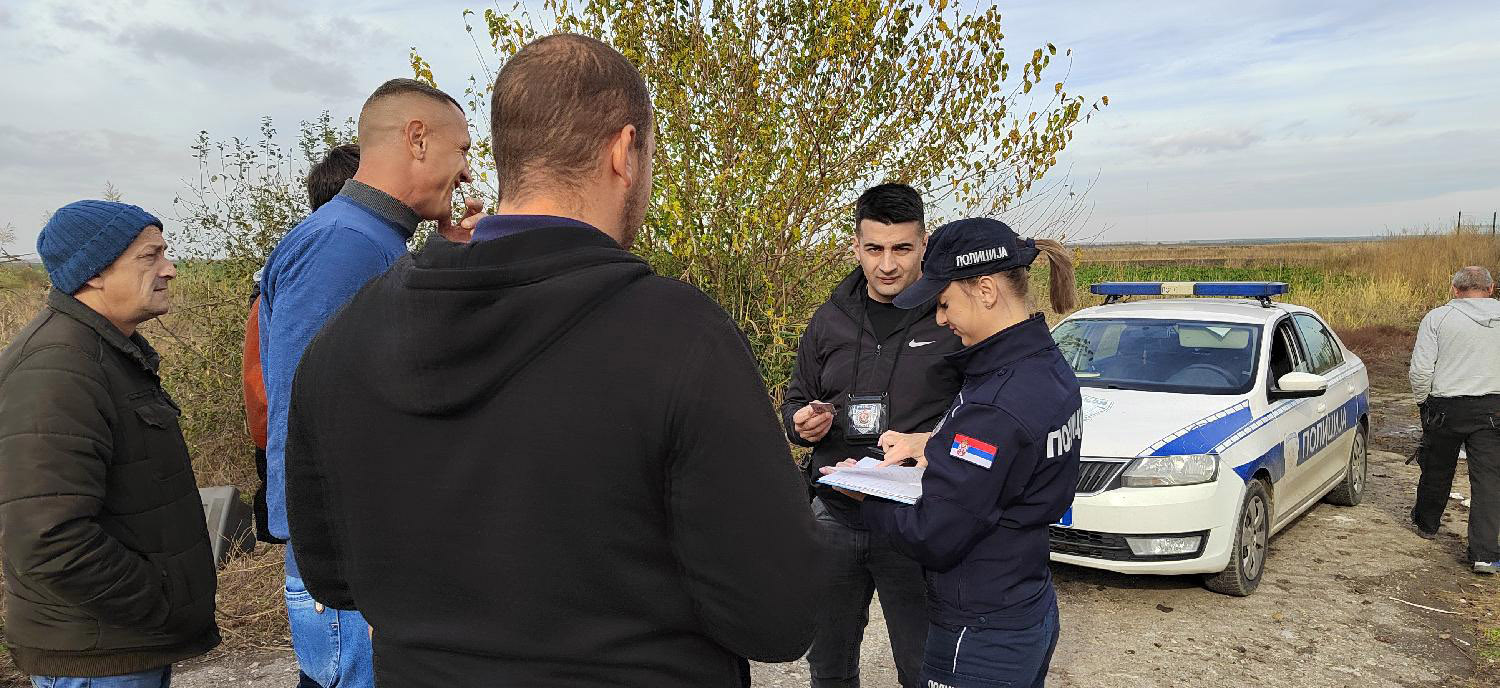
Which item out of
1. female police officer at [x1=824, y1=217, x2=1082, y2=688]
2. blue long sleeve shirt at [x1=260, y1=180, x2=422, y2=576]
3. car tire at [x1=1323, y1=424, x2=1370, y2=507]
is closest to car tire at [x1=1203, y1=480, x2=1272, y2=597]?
car tire at [x1=1323, y1=424, x2=1370, y2=507]

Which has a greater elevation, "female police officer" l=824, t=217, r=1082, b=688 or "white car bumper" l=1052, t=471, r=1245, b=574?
"female police officer" l=824, t=217, r=1082, b=688

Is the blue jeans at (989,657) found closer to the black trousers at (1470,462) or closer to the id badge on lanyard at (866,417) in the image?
the id badge on lanyard at (866,417)

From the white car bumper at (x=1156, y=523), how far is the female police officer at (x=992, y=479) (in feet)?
8.60

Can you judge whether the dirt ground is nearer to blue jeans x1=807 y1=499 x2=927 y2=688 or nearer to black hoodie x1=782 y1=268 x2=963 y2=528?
blue jeans x1=807 y1=499 x2=927 y2=688

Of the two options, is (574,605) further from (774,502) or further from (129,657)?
(129,657)

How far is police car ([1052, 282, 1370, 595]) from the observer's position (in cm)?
470

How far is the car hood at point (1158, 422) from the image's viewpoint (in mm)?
4766

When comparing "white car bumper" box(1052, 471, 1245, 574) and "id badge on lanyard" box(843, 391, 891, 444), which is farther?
"white car bumper" box(1052, 471, 1245, 574)

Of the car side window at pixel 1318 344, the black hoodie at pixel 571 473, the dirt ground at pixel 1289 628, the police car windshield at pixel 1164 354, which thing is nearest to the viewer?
the black hoodie at pixel 571 473

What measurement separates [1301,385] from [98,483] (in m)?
5.67

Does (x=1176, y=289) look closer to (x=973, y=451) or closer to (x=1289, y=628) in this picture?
(x=1289, y=628)

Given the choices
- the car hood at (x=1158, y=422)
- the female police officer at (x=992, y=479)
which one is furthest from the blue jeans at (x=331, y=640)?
the car hood at (x=1158, y=422)

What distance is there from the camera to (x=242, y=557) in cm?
470

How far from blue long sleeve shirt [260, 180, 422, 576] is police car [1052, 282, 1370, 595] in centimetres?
395
